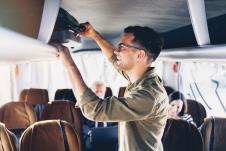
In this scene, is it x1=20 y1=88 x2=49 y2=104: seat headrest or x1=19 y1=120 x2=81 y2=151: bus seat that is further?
x1=20 y1=88 x2=49 y2=104: seat headrest

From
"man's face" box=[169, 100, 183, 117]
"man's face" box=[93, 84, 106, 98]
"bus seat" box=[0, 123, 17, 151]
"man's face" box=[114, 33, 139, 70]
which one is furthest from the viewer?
"man's face" box=[93, 84, 106, 98]

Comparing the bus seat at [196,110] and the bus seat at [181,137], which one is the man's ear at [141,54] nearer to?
the bus seat at [181,137]

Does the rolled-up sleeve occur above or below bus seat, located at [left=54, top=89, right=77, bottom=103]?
above

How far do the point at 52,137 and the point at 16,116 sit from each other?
5.62 ft

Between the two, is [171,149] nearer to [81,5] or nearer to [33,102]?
[81,5]

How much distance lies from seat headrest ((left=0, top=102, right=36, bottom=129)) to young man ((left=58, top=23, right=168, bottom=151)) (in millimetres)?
2505

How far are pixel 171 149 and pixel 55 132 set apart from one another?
958mm

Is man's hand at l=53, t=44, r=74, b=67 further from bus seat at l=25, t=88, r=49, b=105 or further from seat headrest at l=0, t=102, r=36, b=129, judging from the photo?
bus seat at l=25, t=88, r=49, b=105

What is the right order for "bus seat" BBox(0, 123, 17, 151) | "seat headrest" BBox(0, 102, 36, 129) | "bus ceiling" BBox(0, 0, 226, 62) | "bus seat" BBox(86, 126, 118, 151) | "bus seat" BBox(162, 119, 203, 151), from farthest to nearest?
1. "bus seat" BBox(86, 126, 118, 151)
2. "seat headrest" BBox(0, 102, 36, 129)
3. "bus seat" BBox(162, 119, 203, 151)
4. "bus seat" BBox(0, 123, 17, 151)
5. "bus ceiling" BBox(0, 0, 226, 62)

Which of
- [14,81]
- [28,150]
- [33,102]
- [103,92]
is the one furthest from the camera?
[14,81]

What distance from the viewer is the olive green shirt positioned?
1648mm

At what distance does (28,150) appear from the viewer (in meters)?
2.54

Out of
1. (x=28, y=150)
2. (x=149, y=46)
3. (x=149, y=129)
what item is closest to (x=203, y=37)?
(x=149, y=46)

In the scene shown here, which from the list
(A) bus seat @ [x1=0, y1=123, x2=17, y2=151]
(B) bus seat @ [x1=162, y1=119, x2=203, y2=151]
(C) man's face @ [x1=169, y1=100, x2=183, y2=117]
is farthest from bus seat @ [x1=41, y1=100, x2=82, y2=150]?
(A) bus seat @ [x1=0, y1=123, x2=17, y2=151]
